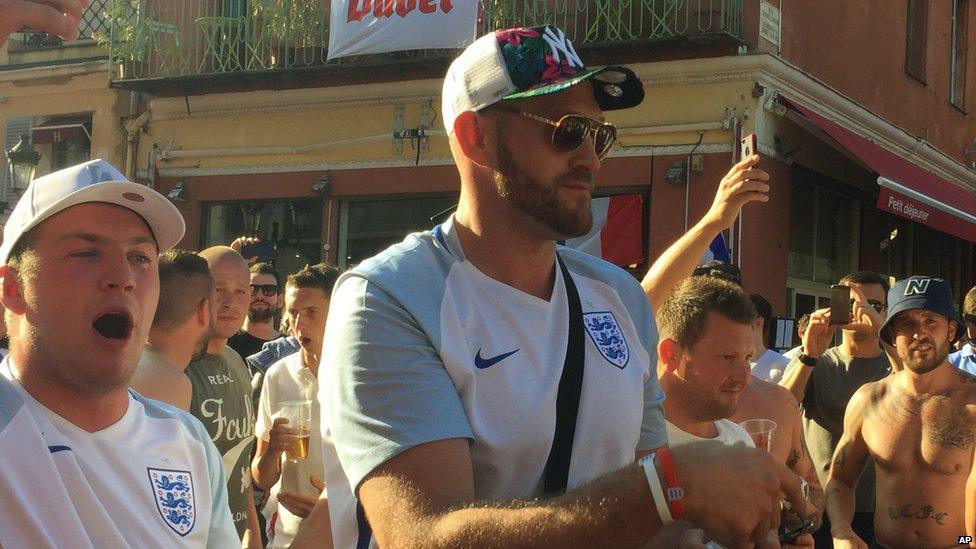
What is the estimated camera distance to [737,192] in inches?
157

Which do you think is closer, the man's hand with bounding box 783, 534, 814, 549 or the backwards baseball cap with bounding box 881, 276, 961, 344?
the man's hand with bounding box 783, 534, 814, 549

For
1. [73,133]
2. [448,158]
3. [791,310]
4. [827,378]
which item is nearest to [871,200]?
[791,310]

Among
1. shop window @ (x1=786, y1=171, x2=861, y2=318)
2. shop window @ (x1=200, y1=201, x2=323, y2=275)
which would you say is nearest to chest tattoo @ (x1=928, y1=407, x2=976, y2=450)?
shop window @ (x1=786, y1=171, x2=861, y2=318)

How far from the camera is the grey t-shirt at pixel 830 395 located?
788cm

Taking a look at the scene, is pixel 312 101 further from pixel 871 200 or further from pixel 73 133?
pixel 871 200

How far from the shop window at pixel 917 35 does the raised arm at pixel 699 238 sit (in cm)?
1608

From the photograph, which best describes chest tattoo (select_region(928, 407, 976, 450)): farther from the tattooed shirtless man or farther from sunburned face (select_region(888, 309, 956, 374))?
sunburned face (select_region(888, 309, 956, 374))

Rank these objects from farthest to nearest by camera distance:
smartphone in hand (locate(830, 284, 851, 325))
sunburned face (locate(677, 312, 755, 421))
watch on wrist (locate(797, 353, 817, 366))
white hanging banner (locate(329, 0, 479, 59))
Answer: white hanging banner (locate(329, 0, 479, 59)), watch on wrist (locate(797, 353, 817, 366)), smartphone in hand (locate(830, 284, 851, 325)), sunburned face (locate(677, 312, 755, 421))

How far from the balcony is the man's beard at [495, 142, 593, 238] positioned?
11.4 m

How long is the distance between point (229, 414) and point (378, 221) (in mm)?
10428

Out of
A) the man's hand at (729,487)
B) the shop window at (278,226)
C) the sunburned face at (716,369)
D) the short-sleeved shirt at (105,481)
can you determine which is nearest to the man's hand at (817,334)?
the sunburned face at (716,369)

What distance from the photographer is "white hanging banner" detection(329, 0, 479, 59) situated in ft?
46.9

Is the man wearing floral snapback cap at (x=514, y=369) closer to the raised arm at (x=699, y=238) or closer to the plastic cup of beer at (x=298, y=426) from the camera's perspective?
the raised arm at (x=699, y=238)

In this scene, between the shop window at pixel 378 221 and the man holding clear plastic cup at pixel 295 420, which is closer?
the man holding clear plastic cup at pixel 295 420
